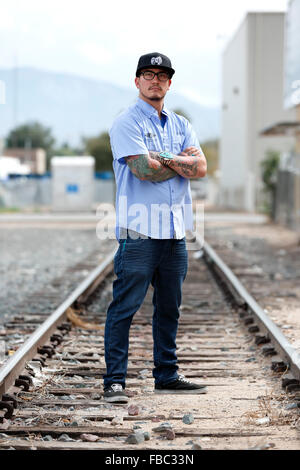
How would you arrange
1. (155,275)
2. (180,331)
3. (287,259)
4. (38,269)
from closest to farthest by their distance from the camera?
(155,275)
(180,331)
(38,269)
(287,259)

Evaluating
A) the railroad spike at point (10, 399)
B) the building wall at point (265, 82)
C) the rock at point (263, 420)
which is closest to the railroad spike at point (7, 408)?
the railroad spike at point (10, 399)

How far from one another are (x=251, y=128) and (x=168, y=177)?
38670mm

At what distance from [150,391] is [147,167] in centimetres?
147

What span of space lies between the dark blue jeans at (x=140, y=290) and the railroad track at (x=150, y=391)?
0.98 ft

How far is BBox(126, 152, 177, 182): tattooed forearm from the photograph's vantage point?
4.16 m

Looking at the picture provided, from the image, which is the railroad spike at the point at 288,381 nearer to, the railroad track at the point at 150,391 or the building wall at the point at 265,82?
the railroad track at the point at 150,391

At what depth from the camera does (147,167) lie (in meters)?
4.16

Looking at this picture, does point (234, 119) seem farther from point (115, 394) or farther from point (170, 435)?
point (170, 435)

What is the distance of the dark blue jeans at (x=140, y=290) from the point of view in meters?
4.32

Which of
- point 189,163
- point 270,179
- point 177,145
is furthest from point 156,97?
point 270,179

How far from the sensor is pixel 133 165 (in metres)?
4.20

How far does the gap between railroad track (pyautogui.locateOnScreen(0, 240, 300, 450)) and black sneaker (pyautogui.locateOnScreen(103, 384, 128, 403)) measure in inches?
1.7
